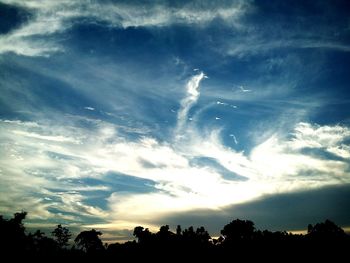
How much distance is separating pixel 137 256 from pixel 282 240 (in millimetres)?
31169

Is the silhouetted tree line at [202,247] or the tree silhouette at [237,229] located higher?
the tree silhouette at [237,229]

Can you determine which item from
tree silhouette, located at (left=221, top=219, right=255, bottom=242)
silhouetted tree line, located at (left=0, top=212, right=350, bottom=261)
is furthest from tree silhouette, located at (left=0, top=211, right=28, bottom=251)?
tree silhouette, located at (left=221, top=219, right=255, bottom=242)

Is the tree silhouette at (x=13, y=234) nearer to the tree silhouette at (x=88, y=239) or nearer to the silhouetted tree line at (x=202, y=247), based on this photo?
the silhouetted tree line at (x=202, y=247)

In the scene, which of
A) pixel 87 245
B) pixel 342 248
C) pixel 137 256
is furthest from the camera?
pixel 87 245

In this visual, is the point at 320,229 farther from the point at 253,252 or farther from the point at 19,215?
the point at 19,215

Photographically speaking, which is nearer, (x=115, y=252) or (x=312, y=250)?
(x=312, y=250)

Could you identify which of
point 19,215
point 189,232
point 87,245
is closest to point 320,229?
point 189,232

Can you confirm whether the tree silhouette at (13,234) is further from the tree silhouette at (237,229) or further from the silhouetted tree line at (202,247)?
the tree silhouette at (237,229)

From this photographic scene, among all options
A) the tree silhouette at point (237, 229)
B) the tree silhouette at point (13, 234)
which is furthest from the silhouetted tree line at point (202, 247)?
the tree silhouette at point (237, 229)

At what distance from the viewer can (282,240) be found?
5694 cm

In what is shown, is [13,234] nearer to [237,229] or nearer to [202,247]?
[202,247]

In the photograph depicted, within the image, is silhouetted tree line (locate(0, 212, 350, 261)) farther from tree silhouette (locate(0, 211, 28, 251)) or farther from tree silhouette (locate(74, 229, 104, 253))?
tree silhouette (locate(74, 229, 104, 253))

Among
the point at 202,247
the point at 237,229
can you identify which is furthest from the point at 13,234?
the point at 237,229

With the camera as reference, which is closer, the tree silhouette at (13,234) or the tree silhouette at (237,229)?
the tree silhouette at (13,234)
